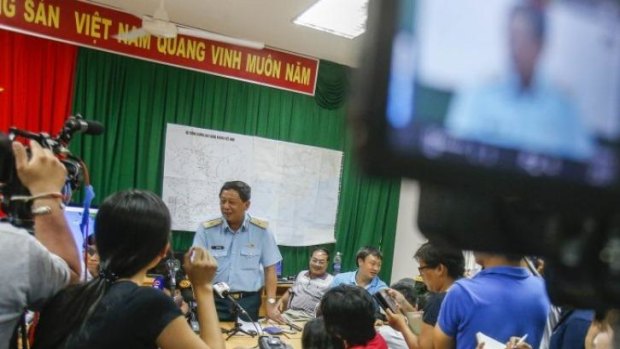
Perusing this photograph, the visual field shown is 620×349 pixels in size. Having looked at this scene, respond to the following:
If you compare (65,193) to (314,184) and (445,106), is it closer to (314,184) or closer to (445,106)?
(445,106)

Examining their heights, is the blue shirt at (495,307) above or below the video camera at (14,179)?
below

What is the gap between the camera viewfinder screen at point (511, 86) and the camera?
31 cm

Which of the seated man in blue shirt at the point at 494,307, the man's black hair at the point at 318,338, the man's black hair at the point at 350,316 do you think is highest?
the seated man in blue shirt at the point at 494,307

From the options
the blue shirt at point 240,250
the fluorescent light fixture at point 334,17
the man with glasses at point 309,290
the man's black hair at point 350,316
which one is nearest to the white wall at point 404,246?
the man with glasses at point 309,290

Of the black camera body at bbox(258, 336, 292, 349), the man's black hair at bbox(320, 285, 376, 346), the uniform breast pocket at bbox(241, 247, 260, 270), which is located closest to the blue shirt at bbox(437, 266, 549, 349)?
the man's black hair at bbox(320, 285, 376, 346)

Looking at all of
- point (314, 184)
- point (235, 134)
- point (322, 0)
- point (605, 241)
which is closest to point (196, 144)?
point (235, 134)

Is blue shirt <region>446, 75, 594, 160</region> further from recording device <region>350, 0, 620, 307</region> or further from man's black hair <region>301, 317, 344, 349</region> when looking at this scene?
man's black hair <region>301, 317, 344, 349</region>

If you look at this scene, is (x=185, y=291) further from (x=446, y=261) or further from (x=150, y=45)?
(x=150, y=45)

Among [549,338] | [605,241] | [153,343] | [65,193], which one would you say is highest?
[605,241]

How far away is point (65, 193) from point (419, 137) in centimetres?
108

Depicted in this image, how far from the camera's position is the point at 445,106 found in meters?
0.32

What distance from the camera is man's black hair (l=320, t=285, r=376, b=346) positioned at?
5.55 ft

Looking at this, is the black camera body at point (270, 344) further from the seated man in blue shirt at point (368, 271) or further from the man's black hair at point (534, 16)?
the seated man in blue shirt at point (368, 271)

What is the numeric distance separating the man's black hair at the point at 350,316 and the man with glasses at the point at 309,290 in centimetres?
185
